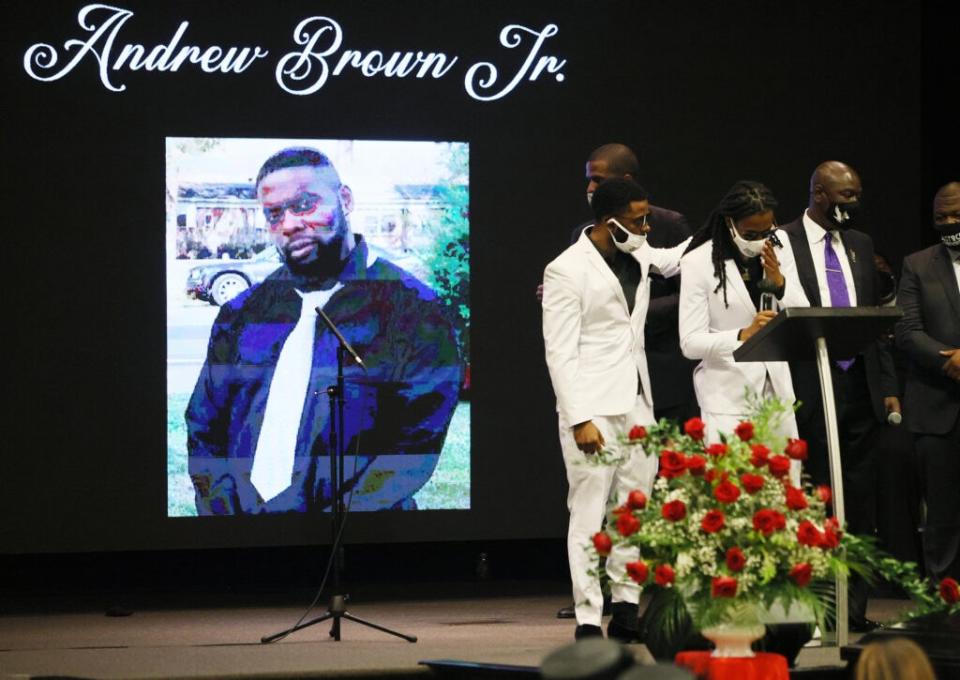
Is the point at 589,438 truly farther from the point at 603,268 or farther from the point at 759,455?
the point at 759,455

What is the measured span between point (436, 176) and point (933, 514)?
3074 mm

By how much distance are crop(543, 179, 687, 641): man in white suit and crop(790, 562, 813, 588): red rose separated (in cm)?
150

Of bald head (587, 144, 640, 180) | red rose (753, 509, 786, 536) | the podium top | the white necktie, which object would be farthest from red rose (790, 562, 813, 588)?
the white necktie

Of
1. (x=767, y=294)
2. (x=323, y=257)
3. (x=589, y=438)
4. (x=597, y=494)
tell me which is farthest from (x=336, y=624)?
(x=323, y=257)

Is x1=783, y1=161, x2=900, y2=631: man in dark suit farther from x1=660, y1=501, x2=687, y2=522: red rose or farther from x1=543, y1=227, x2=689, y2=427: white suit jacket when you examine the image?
x1=660, y1=501, x2=687, y2=522: red rose

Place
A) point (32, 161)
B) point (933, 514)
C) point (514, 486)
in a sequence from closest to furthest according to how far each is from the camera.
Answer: point (933, 514)
point (32, 161)
point (514, 486)

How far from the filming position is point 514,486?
7.94 metres

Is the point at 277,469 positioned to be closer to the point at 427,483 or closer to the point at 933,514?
the point at 427,483

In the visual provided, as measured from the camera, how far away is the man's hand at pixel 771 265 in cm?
532

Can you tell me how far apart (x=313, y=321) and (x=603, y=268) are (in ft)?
8.43

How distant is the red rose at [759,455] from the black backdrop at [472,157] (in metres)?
3.95

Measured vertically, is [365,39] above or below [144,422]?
above

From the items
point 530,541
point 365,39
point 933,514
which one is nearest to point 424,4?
point 365,39

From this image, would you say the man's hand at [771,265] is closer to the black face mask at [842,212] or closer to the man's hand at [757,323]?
the man's hand at [757,323]
